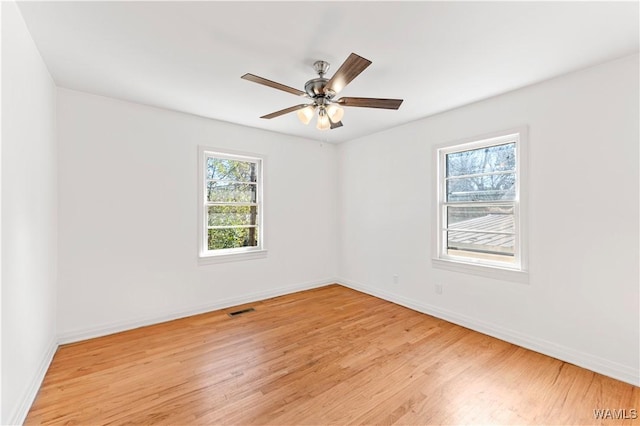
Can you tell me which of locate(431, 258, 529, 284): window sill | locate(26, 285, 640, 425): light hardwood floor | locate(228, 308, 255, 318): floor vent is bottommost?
locate(26, 285, 640, 425): light hardwood floor

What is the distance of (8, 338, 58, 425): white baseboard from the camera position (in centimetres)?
178

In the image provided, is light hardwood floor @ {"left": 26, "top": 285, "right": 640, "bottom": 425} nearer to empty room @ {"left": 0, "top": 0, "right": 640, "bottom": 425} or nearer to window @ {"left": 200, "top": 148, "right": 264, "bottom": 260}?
empty room @ {"left": 0, "top": 0, "right": 640, "bottom": 425}

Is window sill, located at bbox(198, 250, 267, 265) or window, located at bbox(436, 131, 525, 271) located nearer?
window, located at bbox(436, 131, 525, 271)

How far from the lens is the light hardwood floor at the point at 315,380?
1.92 m

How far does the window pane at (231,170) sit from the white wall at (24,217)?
5.52ft

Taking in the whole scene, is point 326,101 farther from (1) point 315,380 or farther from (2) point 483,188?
(1) point 315,380

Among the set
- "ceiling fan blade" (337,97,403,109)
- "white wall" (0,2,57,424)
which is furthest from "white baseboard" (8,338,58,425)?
"ceiling fan blade" (337,97,403,109)

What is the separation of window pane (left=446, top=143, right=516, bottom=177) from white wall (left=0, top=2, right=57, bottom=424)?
4085 millimetres

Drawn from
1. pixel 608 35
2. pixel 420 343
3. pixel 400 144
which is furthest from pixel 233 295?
pixel 608 35

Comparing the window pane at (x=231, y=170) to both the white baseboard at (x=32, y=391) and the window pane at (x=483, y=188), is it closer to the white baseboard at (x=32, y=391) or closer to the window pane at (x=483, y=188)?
the white baseboard at (x=32, y=391)

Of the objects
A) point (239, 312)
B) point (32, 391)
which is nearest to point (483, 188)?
point (239, 312)

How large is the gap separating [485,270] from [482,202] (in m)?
0.78

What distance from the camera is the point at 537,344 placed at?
2.78 metres

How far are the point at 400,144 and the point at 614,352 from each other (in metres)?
3.07
